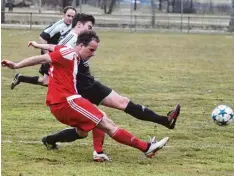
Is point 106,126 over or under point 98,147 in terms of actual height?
over

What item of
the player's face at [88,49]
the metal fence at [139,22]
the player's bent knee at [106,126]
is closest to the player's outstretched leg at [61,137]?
the player's bent knee at [106,126]

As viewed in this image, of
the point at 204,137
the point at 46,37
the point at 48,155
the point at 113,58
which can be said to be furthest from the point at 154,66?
the point at 48,155

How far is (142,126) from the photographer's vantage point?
9.16 m

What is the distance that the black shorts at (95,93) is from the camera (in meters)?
7.41

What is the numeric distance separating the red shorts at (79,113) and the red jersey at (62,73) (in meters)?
0.08

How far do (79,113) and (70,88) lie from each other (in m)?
0.29

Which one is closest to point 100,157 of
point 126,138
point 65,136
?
point 126,138

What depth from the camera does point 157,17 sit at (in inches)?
1644

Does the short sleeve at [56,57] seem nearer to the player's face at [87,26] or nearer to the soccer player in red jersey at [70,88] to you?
the soccer player in red jersey at [70,88]

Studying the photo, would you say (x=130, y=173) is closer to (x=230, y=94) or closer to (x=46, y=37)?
(x=46, y=37)

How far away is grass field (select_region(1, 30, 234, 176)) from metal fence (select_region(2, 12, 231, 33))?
753 inches

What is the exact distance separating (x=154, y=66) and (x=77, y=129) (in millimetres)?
12045

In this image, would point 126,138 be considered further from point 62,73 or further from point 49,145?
point 49,145

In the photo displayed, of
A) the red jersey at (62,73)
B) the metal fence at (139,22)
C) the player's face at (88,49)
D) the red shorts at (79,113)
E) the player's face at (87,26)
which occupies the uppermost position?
the player's face at (87,26)
